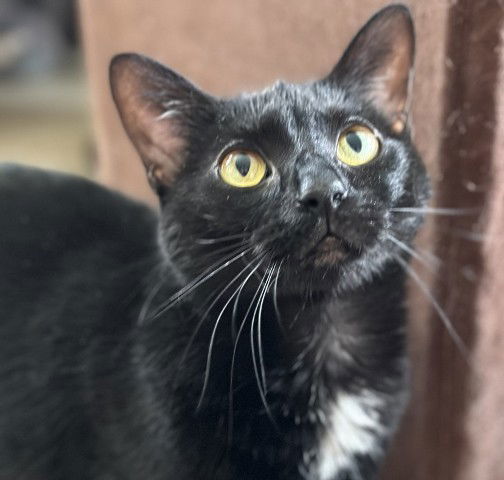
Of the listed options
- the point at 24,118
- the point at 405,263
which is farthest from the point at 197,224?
the point at 24,118

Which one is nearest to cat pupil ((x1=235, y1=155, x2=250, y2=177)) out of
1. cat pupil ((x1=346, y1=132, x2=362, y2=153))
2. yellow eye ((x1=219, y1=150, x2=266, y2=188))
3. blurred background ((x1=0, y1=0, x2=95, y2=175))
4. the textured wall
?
yellow eye ((x1=219, y1=150, x2=266, y2=188))

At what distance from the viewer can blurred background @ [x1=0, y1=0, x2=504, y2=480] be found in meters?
0.76

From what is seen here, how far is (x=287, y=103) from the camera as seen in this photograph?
2.30 ft

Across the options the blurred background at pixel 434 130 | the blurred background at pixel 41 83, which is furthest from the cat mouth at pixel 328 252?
the blurred background at pixel 41 83

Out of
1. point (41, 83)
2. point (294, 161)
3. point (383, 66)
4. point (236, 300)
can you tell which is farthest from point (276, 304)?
point (41, 83)

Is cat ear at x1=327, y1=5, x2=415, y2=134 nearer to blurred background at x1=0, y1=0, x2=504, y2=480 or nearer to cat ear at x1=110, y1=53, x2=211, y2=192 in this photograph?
blurred background at x1=0, y1=0, x2=504, y2=480

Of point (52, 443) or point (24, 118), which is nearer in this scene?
point (52, 443)

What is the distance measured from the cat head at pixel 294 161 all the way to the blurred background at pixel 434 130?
0.22ft

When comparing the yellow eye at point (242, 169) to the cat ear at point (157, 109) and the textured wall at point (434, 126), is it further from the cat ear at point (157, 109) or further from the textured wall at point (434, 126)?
the textured wall at point (434, 126)

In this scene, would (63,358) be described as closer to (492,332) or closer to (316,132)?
(316,132)

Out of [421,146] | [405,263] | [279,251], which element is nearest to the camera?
[279,251]

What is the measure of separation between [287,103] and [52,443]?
18.7 inches

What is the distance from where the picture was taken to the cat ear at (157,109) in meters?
0.71

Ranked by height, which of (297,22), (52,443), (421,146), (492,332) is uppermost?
(297,22)
